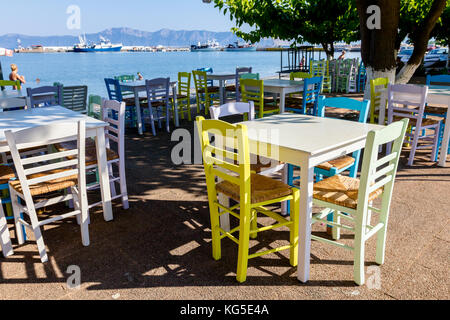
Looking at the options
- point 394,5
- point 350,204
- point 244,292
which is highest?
point 394,5

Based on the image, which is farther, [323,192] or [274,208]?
[274,208]

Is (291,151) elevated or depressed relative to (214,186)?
elevated

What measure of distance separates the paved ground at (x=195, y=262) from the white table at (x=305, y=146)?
30cm

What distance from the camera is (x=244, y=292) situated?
236 cm

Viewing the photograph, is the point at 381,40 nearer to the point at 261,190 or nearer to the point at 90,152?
the point at 261,190

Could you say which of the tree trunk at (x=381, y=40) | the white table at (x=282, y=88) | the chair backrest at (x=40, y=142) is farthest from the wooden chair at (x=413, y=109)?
the chair backrest at (x=40, y=142)

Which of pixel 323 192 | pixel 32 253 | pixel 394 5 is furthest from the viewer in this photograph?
pixel 394 5

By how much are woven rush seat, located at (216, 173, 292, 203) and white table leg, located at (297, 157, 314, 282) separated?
8.4 inches

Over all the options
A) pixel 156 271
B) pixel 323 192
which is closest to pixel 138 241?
pixel 156 271

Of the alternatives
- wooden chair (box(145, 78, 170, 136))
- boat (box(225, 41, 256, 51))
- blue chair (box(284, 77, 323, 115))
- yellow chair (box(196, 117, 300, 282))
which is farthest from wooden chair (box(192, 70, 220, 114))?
boat (box(225, 41, 256, 51))

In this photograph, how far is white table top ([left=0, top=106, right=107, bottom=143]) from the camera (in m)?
3.15

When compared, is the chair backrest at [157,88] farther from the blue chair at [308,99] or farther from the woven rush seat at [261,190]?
the woven rush seat at [261,190]

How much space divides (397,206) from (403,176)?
99 cm

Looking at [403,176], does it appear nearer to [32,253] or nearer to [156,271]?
[156,271]
